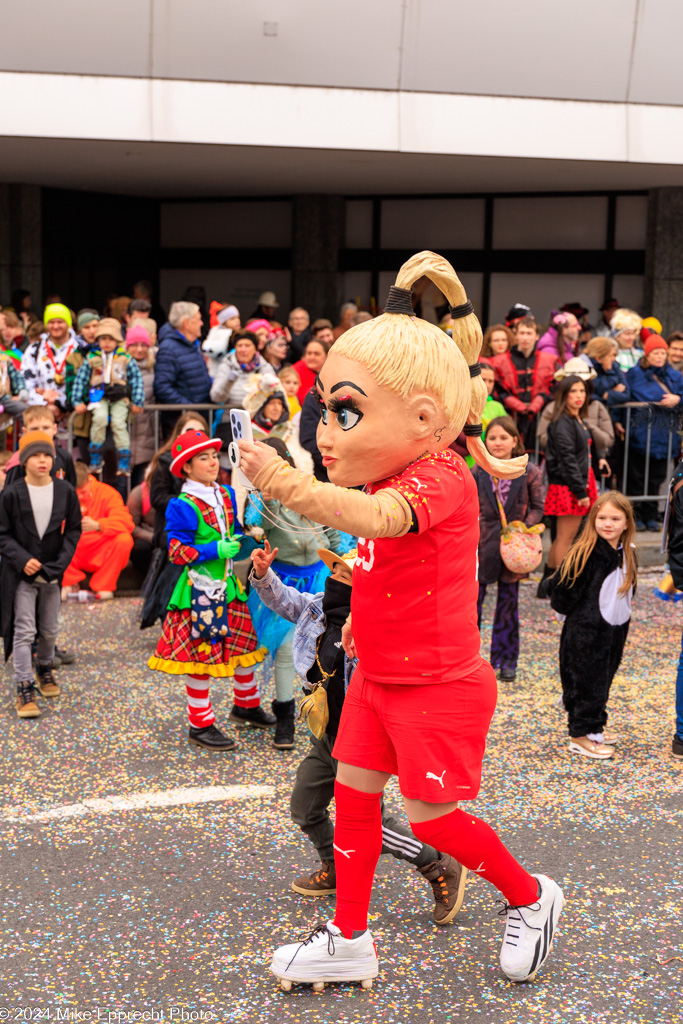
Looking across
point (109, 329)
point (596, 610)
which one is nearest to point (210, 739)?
point (596, 610)

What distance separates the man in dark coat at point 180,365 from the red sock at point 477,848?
20.7 ft

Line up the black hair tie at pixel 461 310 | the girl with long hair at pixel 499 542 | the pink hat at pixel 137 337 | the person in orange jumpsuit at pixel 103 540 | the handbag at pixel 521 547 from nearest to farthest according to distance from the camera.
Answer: the black hair tie at pixel 461 310
the handbag at pixel 521 547
the girl with long hair at pixel 499 542
the person in orange jumpsuit at pixel 103 540
the pink hat at pixel 137 337

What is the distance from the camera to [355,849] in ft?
11.7

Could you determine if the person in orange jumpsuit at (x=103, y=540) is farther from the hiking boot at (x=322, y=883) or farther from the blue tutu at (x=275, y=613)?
the hiking boot at (x=322, y=883)

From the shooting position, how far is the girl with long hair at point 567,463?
851cm

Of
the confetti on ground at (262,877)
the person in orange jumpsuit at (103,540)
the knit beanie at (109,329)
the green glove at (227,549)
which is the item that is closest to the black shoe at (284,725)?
the confetti on ground at (262,877)

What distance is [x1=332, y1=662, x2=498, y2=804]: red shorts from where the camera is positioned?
3389 millimetres

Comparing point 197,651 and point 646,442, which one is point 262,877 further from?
point 646,442

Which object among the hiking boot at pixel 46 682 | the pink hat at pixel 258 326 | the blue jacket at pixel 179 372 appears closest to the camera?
the hiking boot at pixel 46 682

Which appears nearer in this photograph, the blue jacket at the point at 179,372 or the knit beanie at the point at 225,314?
the blue jacket at the point at 179,372

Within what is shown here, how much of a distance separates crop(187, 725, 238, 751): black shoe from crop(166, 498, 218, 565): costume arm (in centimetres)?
83

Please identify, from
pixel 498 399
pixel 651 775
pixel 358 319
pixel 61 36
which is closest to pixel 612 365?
pixel 498 399

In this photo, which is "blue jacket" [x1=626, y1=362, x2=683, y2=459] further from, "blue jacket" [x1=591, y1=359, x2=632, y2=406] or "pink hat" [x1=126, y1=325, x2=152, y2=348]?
"pink hat" [x1=126, y1=325, x2=152, y2=348]

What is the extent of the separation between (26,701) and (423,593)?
10.9 ft
